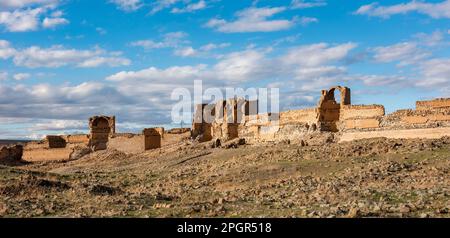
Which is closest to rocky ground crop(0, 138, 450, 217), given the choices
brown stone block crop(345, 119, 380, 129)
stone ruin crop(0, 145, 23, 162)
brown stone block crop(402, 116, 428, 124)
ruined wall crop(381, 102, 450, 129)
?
ruined wall crop(381, 102, 450, 129)

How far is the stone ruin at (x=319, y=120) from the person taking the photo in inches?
1048

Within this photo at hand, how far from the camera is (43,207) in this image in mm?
13672

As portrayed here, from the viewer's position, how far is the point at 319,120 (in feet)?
110

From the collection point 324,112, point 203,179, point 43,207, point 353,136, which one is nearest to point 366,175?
point 203,179

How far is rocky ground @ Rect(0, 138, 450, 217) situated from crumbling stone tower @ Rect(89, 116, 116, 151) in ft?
82.5

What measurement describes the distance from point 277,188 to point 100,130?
3867cm

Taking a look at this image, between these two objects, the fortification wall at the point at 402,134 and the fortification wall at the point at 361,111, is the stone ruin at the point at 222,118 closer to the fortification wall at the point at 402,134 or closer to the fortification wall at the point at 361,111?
the fortification wall at the point at 361,111

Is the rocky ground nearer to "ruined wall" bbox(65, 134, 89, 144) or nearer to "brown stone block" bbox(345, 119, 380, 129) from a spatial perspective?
"brown stone block" bbox(345, 119, 380, 129)

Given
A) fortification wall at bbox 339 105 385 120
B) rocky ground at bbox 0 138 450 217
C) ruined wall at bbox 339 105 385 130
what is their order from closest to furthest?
1. rocky ground at bbox 0 138 450 217
2. ruined wall at bbox 339 105 385 130
3. fortification wall at bbox 339 105 385 120

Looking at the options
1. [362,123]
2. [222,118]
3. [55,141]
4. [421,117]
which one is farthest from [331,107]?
[55,141]

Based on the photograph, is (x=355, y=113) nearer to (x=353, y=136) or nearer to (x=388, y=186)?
(x=353, y=136)

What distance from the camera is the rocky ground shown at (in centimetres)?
1191

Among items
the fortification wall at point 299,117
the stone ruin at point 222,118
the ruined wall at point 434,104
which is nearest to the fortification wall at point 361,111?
the fortification wall at point 299,117

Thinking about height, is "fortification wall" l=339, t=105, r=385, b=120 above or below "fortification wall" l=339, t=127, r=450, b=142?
above
